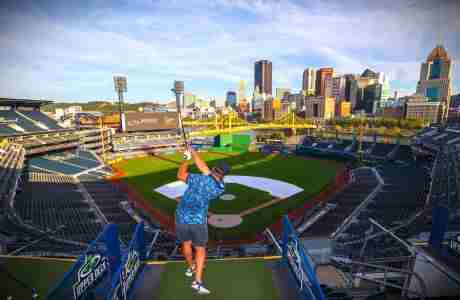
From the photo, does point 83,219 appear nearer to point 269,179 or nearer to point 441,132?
point 269,179

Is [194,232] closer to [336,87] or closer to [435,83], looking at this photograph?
[435,83]

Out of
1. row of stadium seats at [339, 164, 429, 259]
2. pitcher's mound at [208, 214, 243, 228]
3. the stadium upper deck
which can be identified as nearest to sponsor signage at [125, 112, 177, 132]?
the stadium upper deck

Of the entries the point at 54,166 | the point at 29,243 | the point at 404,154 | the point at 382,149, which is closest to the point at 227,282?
the point at 29,243

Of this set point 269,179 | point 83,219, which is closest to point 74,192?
point 83,219

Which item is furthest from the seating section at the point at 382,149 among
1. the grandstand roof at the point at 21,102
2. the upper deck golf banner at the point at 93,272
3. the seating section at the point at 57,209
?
the grandstand roof at the point at 21,102

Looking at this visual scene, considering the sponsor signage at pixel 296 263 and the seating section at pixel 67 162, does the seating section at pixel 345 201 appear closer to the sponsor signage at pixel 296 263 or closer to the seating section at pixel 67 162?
the sponsor signage at pixel 296 263

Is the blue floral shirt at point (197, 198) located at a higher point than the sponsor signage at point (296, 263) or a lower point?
higher
